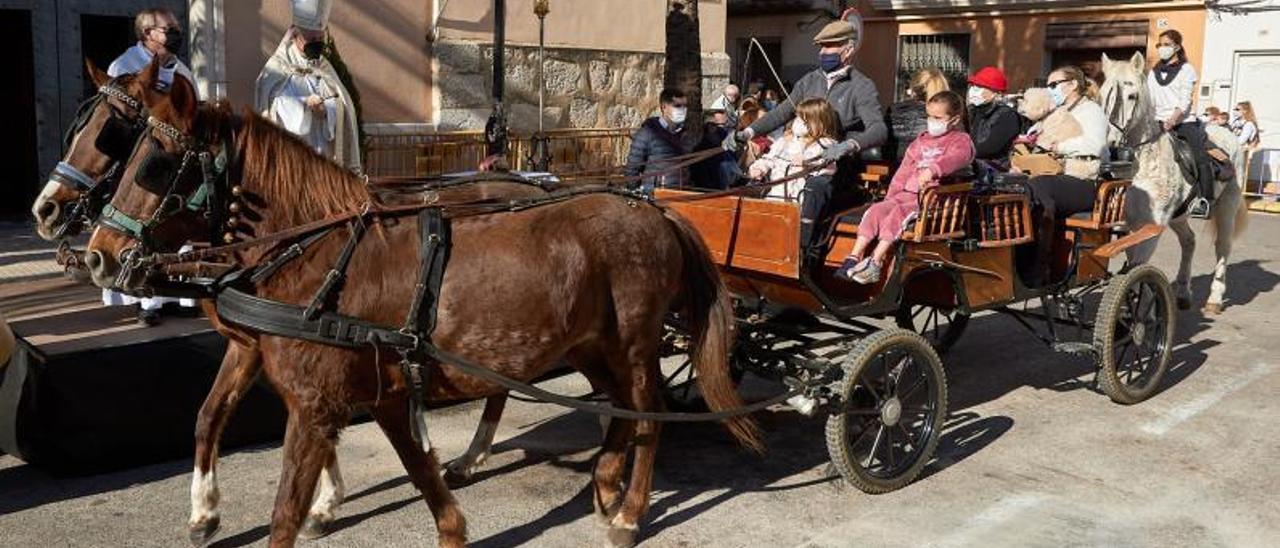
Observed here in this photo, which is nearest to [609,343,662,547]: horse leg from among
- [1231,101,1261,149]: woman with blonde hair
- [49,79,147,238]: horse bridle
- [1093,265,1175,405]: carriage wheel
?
[49,79,147,238]: horse bridle

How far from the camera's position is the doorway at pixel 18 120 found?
11.1 metres

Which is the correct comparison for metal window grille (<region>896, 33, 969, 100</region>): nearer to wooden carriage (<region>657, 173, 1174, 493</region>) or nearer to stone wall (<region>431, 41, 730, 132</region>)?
stone wall (<region>431, 41, 730, 132</region>)

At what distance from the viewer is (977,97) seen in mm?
7195

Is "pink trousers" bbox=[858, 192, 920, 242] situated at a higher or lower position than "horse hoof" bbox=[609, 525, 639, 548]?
higher

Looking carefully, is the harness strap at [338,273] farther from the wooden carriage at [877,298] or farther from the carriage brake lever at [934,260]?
the carriage brake lever at [934,260]

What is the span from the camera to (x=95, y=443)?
528cm

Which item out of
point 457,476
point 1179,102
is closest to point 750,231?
point 457,476

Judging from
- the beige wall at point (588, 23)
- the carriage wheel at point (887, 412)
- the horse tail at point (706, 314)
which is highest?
the beige wall at point (588, 23)

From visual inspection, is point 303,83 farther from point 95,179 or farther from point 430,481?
point 430,481

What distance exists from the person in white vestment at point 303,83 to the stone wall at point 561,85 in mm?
6041

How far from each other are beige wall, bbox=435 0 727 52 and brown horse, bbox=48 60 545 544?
320 inches

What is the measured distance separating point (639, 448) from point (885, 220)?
164 cm

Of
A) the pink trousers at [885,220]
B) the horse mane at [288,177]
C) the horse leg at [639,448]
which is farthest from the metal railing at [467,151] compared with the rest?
the horse mane at [288,177]

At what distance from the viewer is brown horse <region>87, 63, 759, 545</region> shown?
396cm
